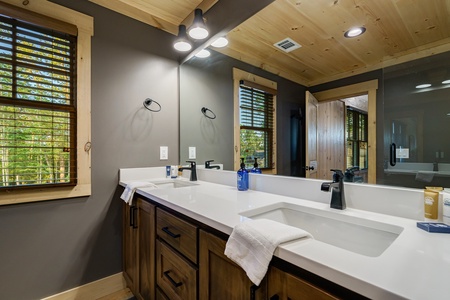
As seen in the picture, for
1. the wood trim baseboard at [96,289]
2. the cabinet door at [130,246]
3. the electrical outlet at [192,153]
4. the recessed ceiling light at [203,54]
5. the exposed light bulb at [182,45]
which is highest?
the exposed light bulb at [182,45]

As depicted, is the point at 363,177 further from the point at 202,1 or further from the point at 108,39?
the point at 108,39

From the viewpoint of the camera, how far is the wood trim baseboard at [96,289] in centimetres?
161

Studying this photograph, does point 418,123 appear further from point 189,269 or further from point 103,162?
point 103,162

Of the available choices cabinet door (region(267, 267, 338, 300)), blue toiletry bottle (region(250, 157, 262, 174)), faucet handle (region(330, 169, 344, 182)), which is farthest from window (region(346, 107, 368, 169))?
cabinet door (region(267, 267, 338, 300))

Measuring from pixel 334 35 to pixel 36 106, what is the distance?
199 cm

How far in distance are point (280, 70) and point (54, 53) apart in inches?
64.8

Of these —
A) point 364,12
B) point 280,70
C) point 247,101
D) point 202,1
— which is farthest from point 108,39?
point 364,12

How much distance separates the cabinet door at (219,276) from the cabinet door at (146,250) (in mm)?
538

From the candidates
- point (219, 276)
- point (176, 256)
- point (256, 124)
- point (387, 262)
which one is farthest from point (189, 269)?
point (256, 124)

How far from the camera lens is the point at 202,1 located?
184 cm

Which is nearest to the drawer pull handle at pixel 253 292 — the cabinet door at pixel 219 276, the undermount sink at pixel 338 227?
the cabinet door at pixel 219 276

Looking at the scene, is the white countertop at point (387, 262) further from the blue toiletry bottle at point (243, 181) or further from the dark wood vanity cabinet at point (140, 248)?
the dark wood vanity cabinet at point (140, 248)

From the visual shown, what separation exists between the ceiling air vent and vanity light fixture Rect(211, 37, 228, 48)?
20.9 inches

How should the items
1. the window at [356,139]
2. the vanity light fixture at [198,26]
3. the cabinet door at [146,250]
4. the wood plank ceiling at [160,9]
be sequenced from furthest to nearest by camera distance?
the wood plank ceiling at [160,9], the vanity light fixture at [198,26], the cabinet door at [146,250], the window at [356,139]
